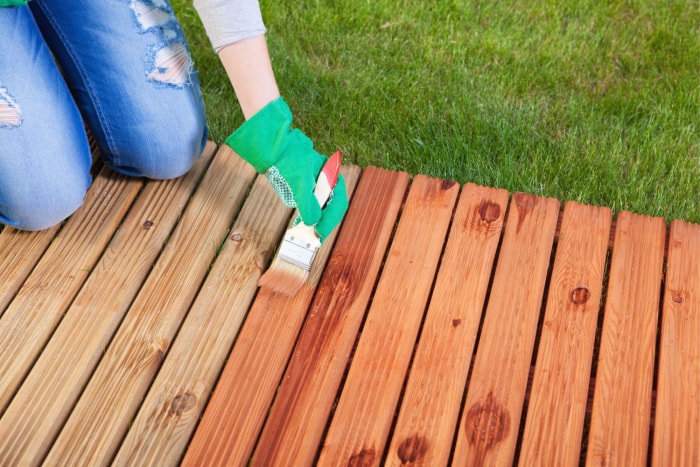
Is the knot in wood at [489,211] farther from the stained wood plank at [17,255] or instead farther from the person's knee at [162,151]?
the stained wood plank at [17,255]

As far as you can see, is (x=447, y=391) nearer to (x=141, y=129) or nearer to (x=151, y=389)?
(x=151, y=389)

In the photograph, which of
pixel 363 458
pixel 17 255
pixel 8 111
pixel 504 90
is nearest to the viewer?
pixel 363 458

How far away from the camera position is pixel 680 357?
147 centimetres

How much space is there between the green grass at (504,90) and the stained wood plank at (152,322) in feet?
0.90

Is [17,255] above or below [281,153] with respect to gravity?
below

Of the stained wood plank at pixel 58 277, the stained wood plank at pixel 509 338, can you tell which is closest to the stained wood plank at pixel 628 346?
the stained wood plank at pixel 509 338

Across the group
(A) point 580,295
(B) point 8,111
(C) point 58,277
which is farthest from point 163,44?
(A) point 580,295

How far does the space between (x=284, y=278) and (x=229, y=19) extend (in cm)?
55

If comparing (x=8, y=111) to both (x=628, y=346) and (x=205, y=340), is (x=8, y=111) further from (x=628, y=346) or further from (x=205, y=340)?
(x=628, y=346)

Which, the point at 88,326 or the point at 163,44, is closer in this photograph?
the point at 88,326

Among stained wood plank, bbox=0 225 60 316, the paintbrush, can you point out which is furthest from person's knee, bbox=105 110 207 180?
the paintbrush

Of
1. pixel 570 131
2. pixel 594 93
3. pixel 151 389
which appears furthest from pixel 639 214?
pixel 151 389

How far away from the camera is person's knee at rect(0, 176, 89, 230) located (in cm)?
160

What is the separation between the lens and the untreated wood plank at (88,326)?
1387 millimetres
